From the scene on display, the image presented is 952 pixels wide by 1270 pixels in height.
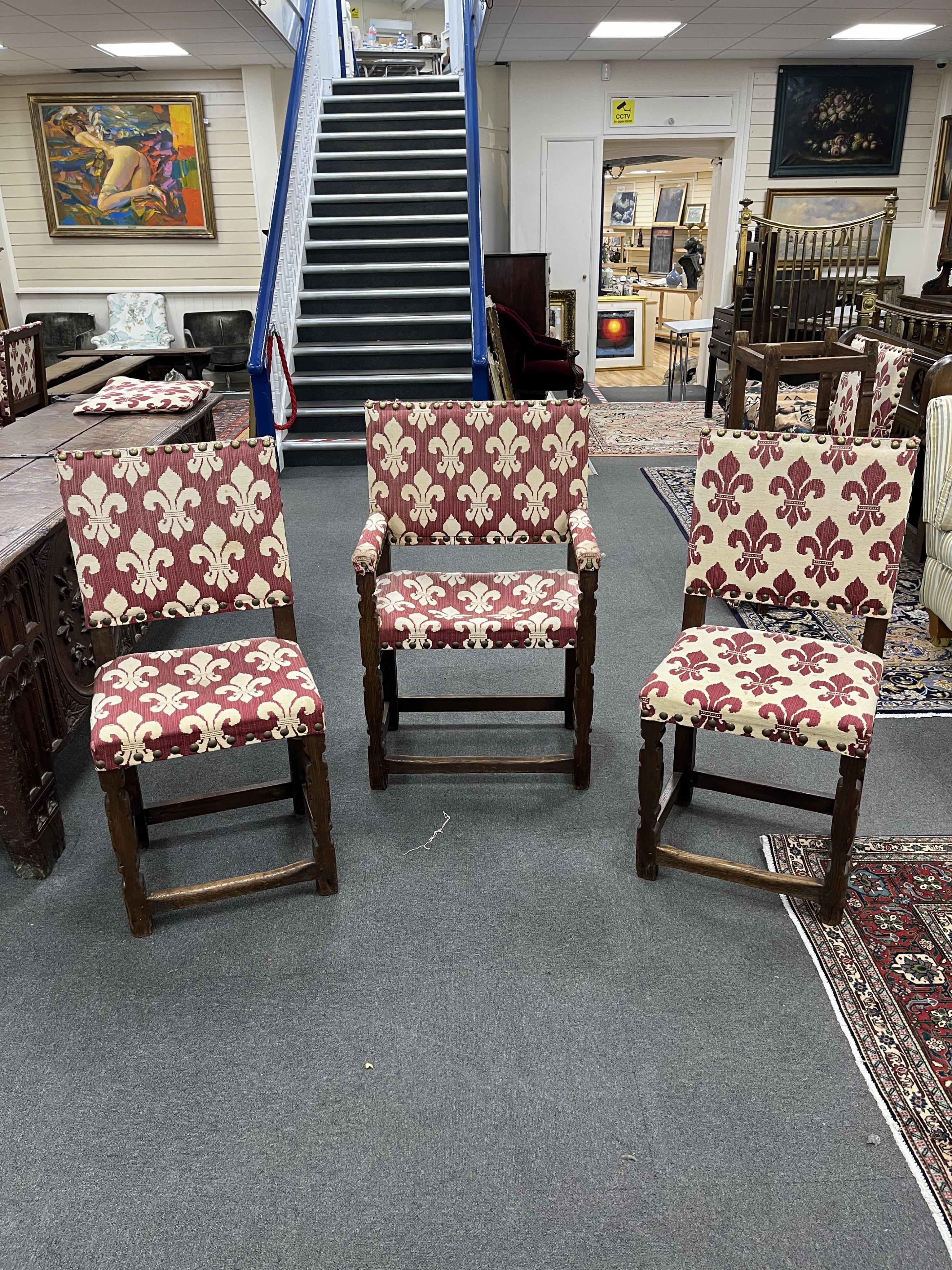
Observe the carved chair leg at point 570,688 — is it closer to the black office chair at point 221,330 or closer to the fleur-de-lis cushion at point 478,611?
the fleur-de-lis cushion at point 478,611

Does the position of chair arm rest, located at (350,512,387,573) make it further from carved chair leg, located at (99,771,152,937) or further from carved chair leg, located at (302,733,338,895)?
carved chair leg, located at (99,771,152,937)

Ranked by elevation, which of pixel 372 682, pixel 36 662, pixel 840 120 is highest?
pixel 840 120

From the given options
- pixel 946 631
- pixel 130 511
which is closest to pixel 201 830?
pixel 130 511

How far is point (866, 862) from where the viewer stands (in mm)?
2330

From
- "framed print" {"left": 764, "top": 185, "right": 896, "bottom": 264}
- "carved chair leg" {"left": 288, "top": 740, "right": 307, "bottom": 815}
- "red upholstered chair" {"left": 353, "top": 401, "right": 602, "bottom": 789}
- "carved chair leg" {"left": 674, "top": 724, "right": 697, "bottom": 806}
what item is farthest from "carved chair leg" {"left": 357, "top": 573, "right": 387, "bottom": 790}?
"framed print" {"left": 764, "top": 185, "right": 896, "bottom": 264}

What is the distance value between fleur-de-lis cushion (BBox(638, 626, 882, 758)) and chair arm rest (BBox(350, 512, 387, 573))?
80 centimetres

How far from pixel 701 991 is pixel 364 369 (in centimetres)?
546

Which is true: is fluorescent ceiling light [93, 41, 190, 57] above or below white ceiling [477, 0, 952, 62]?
above

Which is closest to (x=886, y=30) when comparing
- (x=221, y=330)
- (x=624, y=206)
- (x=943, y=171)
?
(x=943, y=171)

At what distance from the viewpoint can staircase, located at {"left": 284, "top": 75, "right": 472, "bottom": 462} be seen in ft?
20.8

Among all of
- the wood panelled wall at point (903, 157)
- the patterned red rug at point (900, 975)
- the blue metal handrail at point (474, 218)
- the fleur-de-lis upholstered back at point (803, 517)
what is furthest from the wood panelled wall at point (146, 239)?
the patterned red rug at point (900, 975)

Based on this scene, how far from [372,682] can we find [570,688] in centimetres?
66

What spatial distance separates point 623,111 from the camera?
8227 mm

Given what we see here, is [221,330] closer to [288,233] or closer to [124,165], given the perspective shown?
[124,165]
